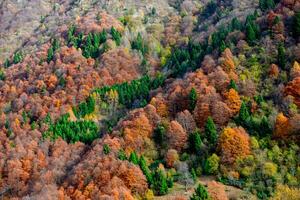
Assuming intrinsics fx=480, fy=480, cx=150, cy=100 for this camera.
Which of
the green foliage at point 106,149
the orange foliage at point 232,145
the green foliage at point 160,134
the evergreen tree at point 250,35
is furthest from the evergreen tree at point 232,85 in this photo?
the green foliage at point 106,149

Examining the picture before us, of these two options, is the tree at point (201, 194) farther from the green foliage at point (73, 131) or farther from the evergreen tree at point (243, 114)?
the green foliage at point (73, 131)

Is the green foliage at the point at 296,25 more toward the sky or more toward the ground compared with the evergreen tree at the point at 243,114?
more toward the sky

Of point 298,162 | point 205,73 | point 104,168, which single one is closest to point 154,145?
point 104,168

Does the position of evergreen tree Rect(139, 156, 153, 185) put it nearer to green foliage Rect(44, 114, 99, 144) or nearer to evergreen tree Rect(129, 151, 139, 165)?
evergreen tree Rect(129, 151, 139, 165)

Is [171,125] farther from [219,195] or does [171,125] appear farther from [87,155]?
[219,195]

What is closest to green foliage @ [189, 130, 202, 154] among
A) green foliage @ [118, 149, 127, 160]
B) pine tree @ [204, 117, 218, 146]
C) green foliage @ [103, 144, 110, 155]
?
pine tree @ [204, 117, 218, 146]

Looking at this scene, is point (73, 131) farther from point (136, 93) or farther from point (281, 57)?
point (281, 57)

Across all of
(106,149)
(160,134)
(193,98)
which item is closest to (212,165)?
(160,134)
